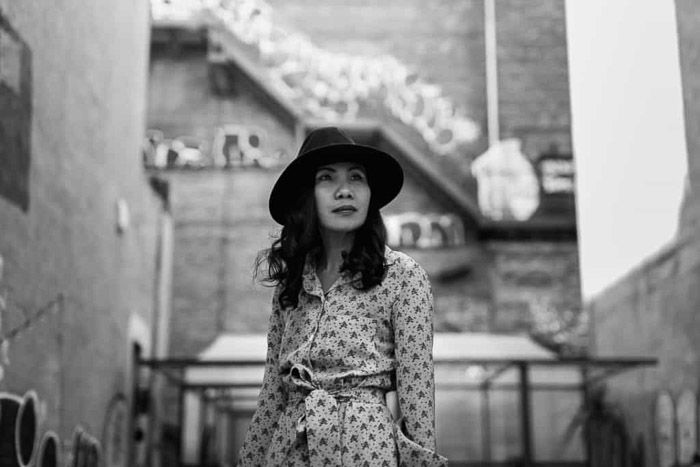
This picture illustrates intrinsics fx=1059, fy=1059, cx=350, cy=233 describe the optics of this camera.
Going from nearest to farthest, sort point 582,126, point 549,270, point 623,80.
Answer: point 623,80, point 582,126, point 549,270

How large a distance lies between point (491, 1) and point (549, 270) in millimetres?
4908

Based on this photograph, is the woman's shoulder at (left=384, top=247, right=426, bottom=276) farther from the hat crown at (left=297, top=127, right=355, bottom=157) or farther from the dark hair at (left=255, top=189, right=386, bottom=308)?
the hat crown at (left=297, top=127, right=355, bottom=157)

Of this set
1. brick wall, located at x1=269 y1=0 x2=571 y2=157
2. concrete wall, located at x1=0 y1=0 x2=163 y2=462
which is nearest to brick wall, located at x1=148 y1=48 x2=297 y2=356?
brick wall, located at x1=269 y1=0 x2=571 y2=157

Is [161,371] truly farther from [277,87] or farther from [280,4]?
[280,4]

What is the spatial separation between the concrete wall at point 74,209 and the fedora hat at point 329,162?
3241mm

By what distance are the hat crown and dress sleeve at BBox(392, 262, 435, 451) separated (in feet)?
1.26

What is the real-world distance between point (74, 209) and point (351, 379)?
5.52 m

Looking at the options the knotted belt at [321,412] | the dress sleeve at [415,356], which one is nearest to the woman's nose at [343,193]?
the dress sleeve at [415,356]

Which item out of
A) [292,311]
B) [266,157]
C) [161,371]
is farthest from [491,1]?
[292,311]

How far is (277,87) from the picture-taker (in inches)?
714

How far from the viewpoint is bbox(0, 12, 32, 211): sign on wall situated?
5.75m

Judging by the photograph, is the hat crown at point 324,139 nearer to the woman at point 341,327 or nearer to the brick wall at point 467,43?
the woman at point 341,327

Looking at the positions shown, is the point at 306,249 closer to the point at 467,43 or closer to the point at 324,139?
the point at 324,139

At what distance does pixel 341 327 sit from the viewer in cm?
269
